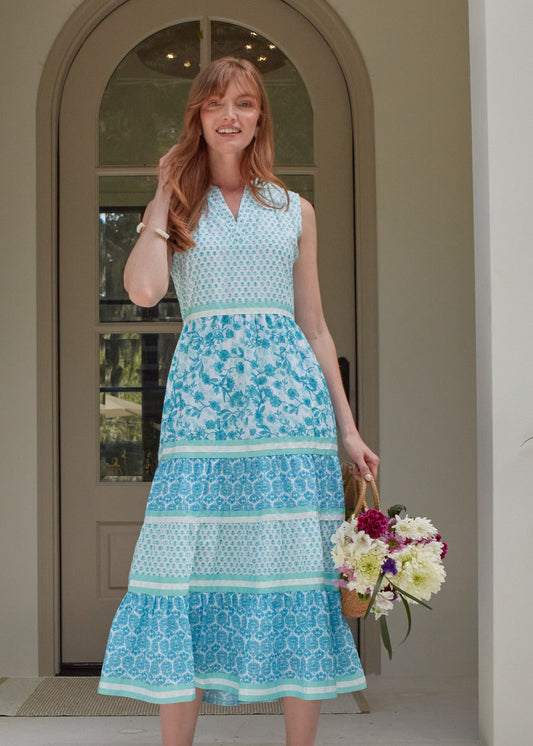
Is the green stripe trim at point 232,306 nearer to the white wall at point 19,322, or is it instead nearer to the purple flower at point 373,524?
the purple flower at point 373,524

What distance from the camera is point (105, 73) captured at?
321 centimetres

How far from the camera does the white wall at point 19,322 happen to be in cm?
313

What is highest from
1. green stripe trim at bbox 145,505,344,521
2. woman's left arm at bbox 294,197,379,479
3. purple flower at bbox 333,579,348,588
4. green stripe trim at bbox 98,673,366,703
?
woman's left arm at bbox 294,197,379,479

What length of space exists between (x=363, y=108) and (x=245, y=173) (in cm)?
127

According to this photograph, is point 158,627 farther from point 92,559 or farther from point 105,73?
point 105,73

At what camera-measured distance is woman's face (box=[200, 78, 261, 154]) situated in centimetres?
195

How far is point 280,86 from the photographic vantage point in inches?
127

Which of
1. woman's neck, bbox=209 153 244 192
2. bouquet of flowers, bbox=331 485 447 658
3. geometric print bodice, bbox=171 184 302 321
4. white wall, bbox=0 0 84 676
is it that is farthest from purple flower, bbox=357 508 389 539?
white wall, bbox=0 0 84 676

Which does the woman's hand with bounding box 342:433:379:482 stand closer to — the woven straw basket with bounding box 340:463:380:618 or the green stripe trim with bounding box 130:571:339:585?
the woven straw basket with bounding box 340:463:380:618

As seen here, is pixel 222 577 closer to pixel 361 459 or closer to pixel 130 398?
pixel 361 459

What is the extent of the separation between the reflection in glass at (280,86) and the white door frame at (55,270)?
0.57ft

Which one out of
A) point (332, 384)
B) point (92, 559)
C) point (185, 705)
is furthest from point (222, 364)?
point (92, 559)

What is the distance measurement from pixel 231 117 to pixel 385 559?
104cm

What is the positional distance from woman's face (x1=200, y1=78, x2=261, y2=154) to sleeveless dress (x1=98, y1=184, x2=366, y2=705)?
155 mm
